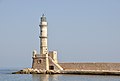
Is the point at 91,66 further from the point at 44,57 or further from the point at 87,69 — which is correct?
the point at 44,57

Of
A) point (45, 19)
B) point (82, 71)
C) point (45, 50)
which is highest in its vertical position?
point (45, 19)

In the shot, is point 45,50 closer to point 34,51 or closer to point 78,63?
point 34,51

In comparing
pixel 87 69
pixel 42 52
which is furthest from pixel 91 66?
pixel 42 52

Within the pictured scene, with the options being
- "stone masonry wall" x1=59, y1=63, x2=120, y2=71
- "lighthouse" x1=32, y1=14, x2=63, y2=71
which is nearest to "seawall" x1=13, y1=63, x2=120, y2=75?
"stone masonry wall" x1=59, y1=63, x2=120, y2=71

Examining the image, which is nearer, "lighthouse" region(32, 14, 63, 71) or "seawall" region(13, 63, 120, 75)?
"seawall" region(13, 63, 120, 75)

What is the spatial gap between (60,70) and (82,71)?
3.21 m

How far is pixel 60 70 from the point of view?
1700 inches

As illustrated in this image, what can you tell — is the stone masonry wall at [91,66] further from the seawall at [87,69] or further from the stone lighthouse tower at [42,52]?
the stone lighthouse tower at [42,52]

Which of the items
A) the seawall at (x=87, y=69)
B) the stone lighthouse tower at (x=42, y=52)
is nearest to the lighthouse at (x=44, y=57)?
the stone lighthouse tower at (x=42, y=52)

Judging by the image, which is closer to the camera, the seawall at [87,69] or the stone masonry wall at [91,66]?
the seawall at [87,69]

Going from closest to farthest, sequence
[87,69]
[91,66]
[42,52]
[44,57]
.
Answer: [91,66] → [87,69] → [44,57] → [42,52]

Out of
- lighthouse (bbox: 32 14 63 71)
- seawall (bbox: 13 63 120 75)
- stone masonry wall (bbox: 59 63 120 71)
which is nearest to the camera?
seawall (bbox: 13 63 120 75)

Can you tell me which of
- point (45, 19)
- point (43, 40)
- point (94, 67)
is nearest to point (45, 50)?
point (43, 40)

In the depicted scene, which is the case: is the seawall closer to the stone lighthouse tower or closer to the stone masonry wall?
the stone masonry wall
